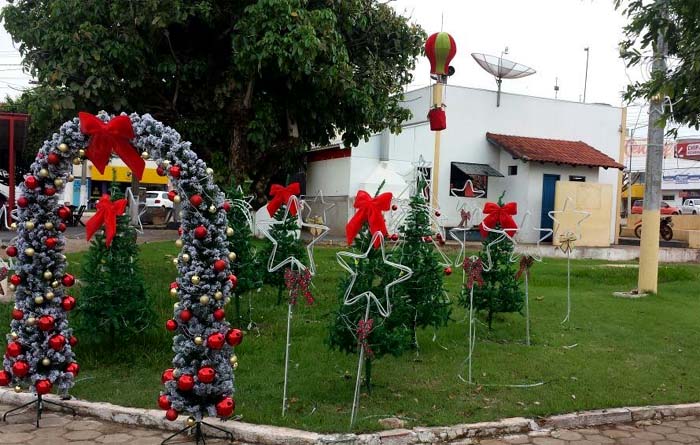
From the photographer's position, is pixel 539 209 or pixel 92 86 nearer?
pixel 92 86

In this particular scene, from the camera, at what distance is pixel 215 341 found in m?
4.55

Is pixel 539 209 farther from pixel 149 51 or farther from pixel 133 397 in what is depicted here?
pixel 133 397

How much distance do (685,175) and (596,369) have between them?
1775 inches

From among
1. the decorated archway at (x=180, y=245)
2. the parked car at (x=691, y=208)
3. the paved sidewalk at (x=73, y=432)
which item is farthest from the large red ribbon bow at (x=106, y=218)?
the parked car at (x=691, y=208)

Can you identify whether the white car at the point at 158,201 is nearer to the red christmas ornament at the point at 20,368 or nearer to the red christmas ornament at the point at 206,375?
the red christmas ornament at the point at 20,368

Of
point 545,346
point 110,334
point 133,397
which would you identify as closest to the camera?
point 133,397

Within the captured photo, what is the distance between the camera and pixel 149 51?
9.58 metres

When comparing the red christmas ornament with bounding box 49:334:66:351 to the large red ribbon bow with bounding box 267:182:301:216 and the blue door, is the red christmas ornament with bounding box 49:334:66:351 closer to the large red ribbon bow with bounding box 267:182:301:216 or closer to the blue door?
the large red ribbon bow with bounding box 267:182:301:216

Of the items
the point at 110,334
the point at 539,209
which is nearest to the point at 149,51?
the point at 110,334

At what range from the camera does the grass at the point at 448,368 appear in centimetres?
542

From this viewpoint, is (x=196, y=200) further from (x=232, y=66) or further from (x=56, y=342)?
(x=232, y=66)

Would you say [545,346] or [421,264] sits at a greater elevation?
[421,264]

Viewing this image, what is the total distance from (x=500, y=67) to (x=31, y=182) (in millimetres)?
17431

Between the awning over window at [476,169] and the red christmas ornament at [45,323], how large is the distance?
1631 cm
